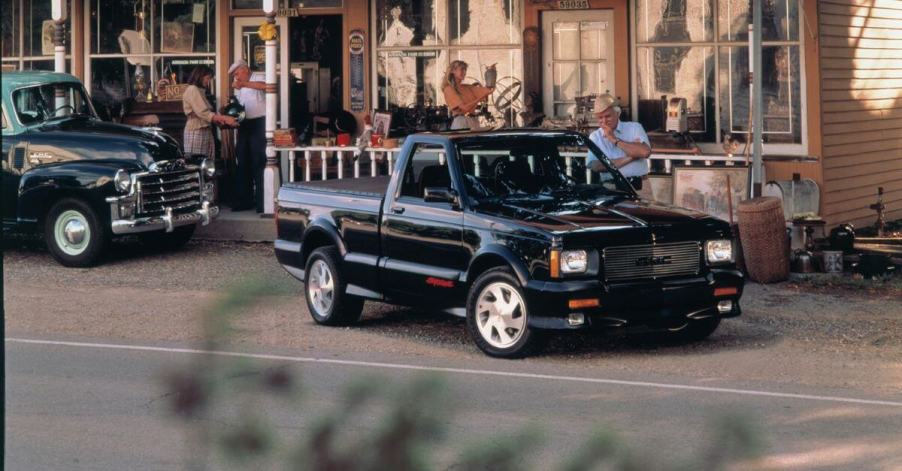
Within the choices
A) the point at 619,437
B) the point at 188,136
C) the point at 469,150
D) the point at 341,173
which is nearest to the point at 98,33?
the point at 188,136

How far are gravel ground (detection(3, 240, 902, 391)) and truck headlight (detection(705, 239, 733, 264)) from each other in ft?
2.21

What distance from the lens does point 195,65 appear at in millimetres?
19219

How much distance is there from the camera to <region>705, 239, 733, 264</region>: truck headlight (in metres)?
9.88

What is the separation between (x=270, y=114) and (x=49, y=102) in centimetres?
257

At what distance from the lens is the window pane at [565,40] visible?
56.4 feet

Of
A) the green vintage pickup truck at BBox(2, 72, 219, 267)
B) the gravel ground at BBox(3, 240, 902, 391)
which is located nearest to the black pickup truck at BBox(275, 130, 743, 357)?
the gravel ground at BBox(3, 240, 902, 391)

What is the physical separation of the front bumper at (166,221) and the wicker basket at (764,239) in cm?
605

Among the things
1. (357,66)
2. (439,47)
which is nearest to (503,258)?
(439,47)

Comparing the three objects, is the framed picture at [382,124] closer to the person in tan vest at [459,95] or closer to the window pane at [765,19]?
the person in tan vest at [459,95]

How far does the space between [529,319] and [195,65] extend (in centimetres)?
1104

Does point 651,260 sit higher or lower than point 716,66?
lower

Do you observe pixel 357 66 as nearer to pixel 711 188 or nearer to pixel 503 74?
pixel 503 74

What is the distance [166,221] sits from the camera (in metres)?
15.0

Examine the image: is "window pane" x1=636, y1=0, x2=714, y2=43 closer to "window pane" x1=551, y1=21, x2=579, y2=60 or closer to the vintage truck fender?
"window pane" x1=551, y1=21, x2=579, y2=60
